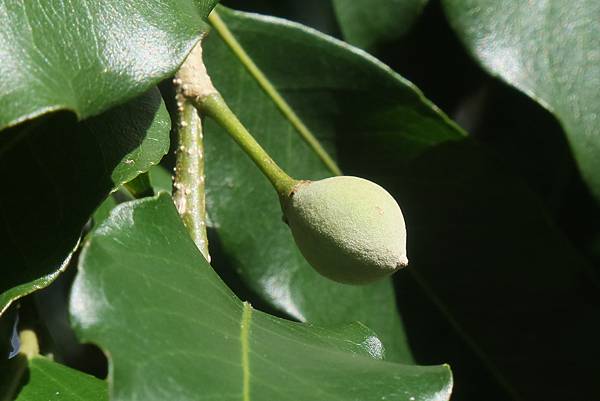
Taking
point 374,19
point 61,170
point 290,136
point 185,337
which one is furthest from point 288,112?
point 185,337

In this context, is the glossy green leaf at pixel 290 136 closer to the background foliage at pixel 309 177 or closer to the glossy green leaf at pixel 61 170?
the background foliage at pixel 309 177

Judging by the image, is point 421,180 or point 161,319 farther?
point 421,180

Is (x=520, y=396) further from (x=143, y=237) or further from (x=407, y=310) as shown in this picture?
(x=143, y=237)

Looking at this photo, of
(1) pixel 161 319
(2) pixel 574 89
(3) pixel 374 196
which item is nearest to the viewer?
(1) pixel 161 319

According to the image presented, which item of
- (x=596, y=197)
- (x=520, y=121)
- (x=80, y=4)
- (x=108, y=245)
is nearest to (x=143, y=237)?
(x=108, y=245)

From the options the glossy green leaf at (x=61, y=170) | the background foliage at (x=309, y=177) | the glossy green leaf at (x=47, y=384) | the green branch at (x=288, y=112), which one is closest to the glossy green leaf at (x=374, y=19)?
the background foliage at (x=309, y=177)

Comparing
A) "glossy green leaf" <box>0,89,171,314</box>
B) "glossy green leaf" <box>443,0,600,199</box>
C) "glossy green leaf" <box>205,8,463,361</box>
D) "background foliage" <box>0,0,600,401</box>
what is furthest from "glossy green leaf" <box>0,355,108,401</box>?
"glossy green leaf" <box>443,0,600,199</box>
